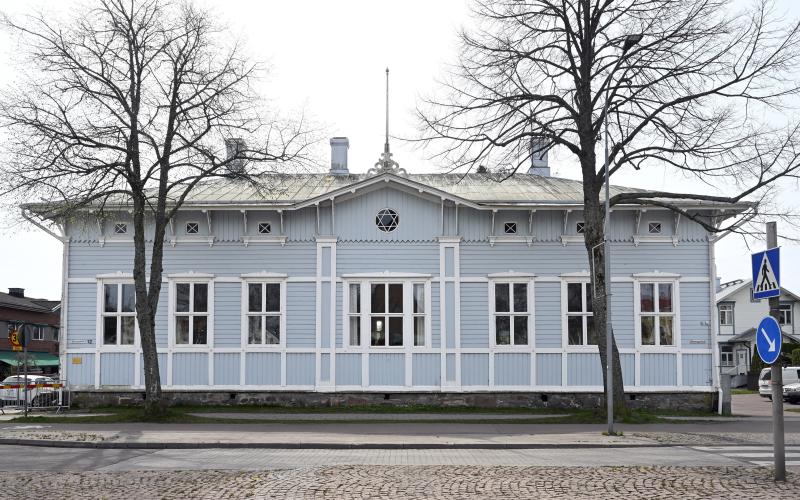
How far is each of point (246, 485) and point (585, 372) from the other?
17.5 metres

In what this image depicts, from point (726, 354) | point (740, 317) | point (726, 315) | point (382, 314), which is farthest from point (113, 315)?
point (740, 317)

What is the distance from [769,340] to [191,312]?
65.4ft

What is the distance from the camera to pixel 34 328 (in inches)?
2717

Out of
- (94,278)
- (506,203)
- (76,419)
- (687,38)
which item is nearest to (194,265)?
(94,278)

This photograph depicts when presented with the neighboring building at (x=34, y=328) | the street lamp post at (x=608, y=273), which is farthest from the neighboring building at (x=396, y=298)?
the neighboring building at (x=34, y=328)

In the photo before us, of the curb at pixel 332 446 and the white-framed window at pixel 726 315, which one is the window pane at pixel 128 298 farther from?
the white-framed window at pixel 726 315

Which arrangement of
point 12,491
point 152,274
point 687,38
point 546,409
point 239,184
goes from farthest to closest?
point 239,184 → point 546,409 → point 152,274 → point 687,38 → point 12,491

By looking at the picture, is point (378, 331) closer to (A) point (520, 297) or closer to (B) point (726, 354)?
(A) point (520, 297)

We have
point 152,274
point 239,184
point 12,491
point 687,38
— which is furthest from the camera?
point 239,184

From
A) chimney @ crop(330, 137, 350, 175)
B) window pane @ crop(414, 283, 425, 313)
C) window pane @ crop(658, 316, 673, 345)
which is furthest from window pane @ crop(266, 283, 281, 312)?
window pane @ crop(658, 316, 673, 345)

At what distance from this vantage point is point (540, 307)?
1103 inches

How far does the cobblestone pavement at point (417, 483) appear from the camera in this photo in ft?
38.0

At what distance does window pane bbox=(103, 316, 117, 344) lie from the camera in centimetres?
2833

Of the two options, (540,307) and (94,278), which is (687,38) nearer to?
(540,307)
